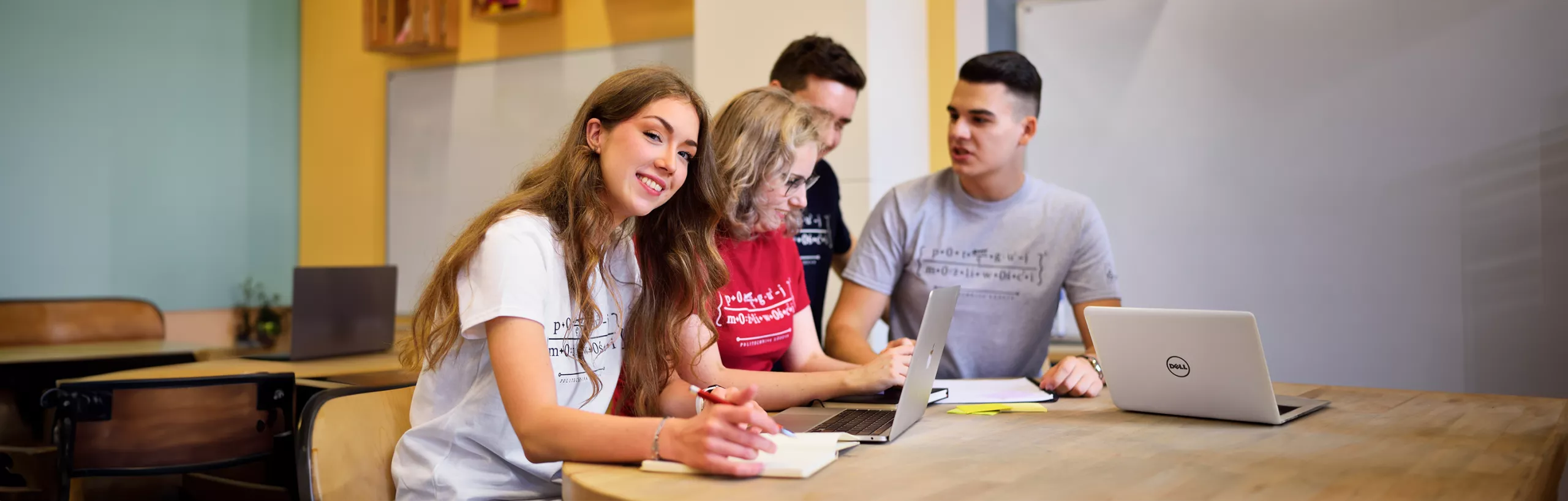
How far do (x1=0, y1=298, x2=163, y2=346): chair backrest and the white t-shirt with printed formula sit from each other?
3062 mm

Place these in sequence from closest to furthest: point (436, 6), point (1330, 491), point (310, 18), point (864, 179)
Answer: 1. point (1330, 491)
2. point (864, 179)
3. point (436, 6)
4. point (310, 18)

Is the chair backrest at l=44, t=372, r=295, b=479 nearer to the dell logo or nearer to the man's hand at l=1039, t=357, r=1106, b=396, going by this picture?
the man's hand at l=1039, t=357, r=1106, b=396

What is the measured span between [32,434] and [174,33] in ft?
8.99

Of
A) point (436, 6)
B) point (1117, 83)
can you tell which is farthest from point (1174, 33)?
point (436, 6)

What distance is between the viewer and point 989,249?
2670 millimetres

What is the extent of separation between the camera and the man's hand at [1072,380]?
203cm

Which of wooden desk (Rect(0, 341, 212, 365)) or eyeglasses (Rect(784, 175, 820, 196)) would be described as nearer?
eyeglasses (Rect(784, 175, 820, 196))

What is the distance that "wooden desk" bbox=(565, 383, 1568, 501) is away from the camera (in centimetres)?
118

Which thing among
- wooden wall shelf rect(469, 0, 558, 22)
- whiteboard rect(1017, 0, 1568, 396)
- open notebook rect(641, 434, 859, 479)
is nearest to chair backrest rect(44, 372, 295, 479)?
open notebook rect(641, 434, 859, 479)

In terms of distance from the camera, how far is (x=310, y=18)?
5863mm

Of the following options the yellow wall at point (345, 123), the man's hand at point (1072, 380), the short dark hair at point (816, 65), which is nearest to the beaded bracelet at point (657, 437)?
the man's hand at point (1072, 380)

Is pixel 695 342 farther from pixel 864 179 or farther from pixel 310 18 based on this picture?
pixel 310 18

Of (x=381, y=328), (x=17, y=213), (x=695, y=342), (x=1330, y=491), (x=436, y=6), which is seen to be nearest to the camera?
(x=1330, y=491)

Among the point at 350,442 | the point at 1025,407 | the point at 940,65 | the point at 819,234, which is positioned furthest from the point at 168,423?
the point at 940,65
